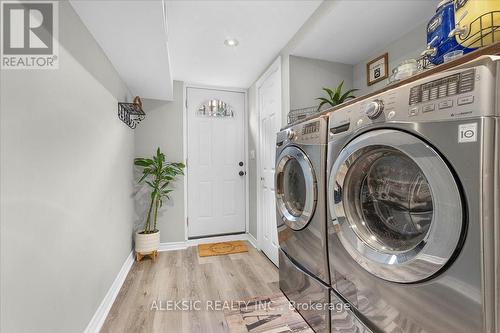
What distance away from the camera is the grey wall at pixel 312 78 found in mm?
2135

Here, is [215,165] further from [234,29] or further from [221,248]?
[234,29]

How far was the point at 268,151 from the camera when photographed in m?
2.57

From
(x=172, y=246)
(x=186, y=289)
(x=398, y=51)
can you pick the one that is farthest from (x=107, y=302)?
(x=398, y=51)

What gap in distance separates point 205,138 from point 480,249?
3.05m

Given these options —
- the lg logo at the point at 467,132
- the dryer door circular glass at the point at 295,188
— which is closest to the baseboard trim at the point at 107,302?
the dryer door circular glass at the point at 295,188

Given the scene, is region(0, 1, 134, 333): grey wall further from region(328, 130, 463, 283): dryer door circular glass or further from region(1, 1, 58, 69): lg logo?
region(328, 130, 463, 283): dryer door circular glass

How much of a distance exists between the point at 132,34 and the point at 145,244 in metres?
2.13

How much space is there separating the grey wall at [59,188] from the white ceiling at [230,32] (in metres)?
0.67

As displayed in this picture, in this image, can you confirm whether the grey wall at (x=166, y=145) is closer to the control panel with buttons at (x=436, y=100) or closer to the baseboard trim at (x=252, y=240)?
the baseboard trim at (x=252, y=240)

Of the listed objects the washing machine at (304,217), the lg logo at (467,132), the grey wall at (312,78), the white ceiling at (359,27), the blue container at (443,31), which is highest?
the white ceiling at (359,27)

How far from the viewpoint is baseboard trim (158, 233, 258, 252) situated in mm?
2979

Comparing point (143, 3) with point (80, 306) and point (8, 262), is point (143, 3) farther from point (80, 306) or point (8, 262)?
point (80, 306)

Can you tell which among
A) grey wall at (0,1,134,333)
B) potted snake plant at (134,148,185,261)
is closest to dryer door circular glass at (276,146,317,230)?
grey wall at (0,1,134,333)

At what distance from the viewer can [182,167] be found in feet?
9.60
